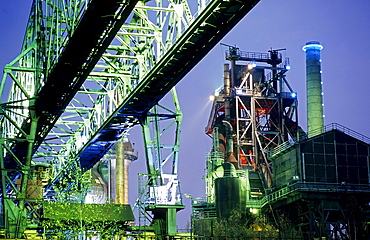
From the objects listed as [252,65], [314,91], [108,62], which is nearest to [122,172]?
[252,65]

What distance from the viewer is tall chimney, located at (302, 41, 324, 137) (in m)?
101

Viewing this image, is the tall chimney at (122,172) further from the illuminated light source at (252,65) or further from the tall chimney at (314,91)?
the tall chimney at (314,91)

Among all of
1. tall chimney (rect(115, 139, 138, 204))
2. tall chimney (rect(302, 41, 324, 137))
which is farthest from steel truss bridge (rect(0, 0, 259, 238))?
tall chimney (rect(115, 139, 138, 204))

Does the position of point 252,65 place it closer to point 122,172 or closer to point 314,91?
point 314,91

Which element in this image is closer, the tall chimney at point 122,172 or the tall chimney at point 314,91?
the tall chimney at point 314,91

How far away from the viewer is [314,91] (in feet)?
336

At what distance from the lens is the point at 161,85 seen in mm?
49344

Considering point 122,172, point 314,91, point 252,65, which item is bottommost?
point 122,172

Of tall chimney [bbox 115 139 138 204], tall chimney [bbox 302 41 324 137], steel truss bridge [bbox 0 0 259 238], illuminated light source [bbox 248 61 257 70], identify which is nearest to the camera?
steel truss bridge [bbox 0 0 259 238]

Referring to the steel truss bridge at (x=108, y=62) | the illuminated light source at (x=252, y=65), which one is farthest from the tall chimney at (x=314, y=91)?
the steel truss bridge at (x=108, y=62)

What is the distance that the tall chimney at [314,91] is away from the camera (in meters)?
101

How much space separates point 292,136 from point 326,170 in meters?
27.0

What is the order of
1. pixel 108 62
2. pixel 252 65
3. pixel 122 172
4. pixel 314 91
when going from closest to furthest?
pixel 108 62 < pixel 314 91 < pixel 252 65 < pixel 122 172

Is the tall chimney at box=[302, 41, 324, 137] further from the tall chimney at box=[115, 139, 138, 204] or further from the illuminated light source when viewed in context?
the tall chimney at box=[115, 139, 138, 204]
